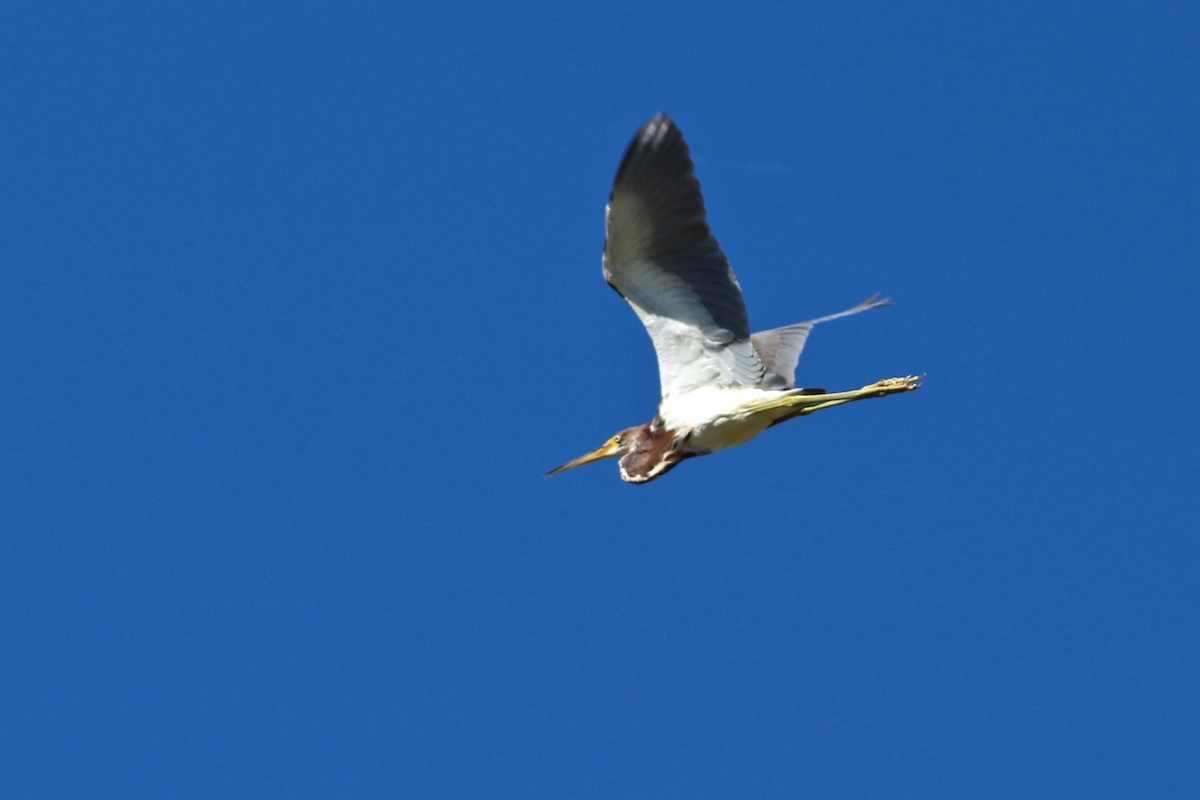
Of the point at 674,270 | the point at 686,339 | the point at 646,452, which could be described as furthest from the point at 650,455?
the point at 674,270

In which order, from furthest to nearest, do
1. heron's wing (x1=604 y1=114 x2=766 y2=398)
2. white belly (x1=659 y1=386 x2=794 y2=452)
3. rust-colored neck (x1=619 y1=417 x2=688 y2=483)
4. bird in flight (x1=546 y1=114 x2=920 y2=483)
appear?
rust-colored neck (x1=619 y1=417 x2=688 y2=483), white belly (x1=659 y1=386 x2=794 y2=452), bird in flight (x1=546 y1=114 x2=920 y2=483), heron's wing (x1=604 y1=114 x2=766 y2=398)

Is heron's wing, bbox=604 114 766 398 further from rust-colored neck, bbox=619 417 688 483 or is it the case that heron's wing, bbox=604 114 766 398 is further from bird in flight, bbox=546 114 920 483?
rust-colored neck, bbox=619 417 688 483

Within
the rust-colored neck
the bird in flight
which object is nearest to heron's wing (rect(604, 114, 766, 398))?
the bird in flight

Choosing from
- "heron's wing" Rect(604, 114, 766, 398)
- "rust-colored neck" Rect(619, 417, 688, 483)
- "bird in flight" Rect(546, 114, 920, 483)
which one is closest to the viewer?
"heron's wing" Rect(604, 114, 766, 398)

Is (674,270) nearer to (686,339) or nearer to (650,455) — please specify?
(686,339)

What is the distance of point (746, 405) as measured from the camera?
1812cm

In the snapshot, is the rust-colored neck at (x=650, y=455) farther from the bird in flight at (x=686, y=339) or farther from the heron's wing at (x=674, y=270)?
the heron's wing at (x=674, y=270)

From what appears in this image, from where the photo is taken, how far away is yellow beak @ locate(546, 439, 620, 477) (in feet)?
62.7

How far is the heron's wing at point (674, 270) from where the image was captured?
16.4m

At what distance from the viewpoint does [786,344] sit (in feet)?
65.4

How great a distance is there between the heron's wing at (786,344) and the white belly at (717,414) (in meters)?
0.60

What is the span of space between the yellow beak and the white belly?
87 cm

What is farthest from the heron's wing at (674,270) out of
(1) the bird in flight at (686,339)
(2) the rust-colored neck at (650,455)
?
(2) the rust-colored neck at (650,455)

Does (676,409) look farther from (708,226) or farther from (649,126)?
(649,126)
